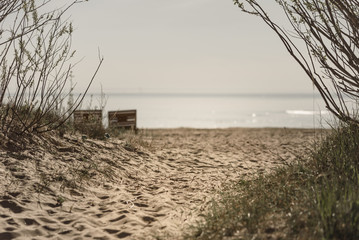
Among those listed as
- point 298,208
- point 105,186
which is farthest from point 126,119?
point 298,208

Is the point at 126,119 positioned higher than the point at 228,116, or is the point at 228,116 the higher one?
the point at 228,116

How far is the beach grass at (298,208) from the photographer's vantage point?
339cm

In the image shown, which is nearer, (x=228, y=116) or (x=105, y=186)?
(x=105, y=186)

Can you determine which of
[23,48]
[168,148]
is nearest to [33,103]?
[23,48]

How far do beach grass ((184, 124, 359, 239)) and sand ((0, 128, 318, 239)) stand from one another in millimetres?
461

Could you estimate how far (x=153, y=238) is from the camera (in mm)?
4207

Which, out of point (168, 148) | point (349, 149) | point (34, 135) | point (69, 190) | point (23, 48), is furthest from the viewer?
point (168, 148)

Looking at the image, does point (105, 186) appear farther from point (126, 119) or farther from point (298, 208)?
point (126, 119)

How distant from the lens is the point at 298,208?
3.83 m

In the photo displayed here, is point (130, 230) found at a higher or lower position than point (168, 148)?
lower

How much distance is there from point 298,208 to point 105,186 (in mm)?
3591

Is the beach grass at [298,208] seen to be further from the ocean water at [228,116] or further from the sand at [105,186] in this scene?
the ocean water at [228,116]

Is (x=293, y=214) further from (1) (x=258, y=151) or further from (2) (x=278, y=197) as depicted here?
(1) (x=258, y=151)

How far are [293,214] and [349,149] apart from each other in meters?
2.01
